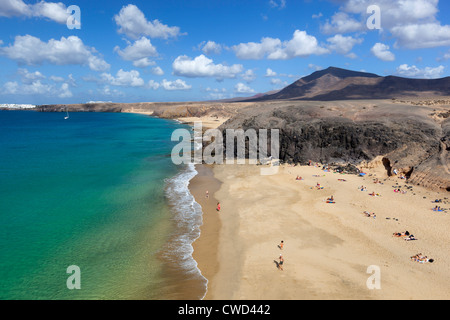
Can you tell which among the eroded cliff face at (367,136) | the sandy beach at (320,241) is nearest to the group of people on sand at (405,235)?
the sandy beach at (320,241)

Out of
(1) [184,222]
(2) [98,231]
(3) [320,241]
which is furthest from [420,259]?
(2) [98,231]

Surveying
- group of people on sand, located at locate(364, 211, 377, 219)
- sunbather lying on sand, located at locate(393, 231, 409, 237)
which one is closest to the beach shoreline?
group of people on sand, located at locate(364, 211, 377, 219)

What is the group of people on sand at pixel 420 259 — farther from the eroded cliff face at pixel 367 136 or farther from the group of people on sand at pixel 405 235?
the eroded cliff face at pixel 367 136

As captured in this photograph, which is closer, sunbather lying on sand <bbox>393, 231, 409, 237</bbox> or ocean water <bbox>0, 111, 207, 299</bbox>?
ocean water <bbox>0, 111, 207, 299</bbox>

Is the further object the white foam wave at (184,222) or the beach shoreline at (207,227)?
the white foam wave at (184,222)

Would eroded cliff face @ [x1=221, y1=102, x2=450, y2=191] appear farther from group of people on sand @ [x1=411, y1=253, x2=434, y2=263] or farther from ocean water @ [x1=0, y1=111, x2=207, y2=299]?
ocean water @ [x1=0, y1=111, x2=207, y2=299]
